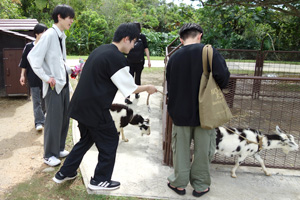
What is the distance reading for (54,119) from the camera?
3.88 meters

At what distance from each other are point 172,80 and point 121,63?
601mm

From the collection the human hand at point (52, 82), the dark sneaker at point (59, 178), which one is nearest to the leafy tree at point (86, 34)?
A: the human hand at point (52, 82)

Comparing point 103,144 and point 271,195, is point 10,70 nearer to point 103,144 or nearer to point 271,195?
point 103,144

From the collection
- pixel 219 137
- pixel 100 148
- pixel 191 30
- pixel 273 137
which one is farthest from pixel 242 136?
pixel 100 148

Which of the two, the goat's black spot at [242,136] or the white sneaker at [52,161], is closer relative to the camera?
the goat's black spot at [242,136]

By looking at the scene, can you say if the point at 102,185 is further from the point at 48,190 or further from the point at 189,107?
the point at 189,107

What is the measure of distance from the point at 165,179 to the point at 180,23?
1233 centimetres

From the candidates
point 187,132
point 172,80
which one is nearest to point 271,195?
point 187,132

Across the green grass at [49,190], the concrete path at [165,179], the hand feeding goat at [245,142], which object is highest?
the hand feeding goat at [245,142]

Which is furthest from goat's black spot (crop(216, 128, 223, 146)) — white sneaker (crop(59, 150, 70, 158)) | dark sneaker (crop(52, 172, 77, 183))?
white sneaker (crop(59, 150, 70, 158))

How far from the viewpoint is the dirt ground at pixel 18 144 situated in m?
3.82

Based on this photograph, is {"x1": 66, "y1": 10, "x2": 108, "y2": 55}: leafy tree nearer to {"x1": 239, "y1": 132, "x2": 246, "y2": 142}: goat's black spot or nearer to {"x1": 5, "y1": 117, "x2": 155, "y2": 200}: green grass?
{"x1": 5, "y1": 117, "x2": 155, "y2": 200}: green grass

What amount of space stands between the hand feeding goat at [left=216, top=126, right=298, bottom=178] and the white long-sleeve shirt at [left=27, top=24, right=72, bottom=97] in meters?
2.14

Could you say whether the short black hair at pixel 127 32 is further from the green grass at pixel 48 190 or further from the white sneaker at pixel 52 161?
the white sneaker at pixel 52 161
